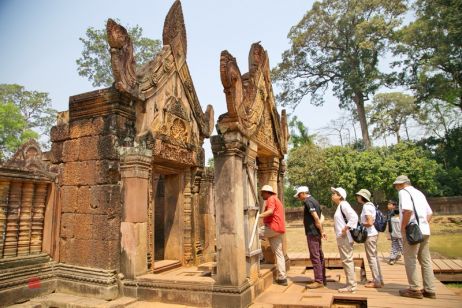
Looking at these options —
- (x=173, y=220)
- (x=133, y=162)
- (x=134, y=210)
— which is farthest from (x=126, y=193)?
(x=173, y=220)

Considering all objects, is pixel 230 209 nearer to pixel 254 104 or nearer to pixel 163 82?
pixel 254 104

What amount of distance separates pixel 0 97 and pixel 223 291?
115 feet

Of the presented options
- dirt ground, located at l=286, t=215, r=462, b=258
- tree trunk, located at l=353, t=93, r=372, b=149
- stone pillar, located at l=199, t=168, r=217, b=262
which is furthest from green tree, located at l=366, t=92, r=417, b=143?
stone pillar, located at l=199, t=168, r=217, b=262

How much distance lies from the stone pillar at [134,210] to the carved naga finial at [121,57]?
114cm

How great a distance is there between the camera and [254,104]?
599cm

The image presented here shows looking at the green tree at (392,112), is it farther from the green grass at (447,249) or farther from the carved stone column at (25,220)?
the carved stone column at (25,220)

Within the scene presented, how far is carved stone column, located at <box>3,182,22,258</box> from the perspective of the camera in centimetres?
527

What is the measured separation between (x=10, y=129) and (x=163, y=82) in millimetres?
27161

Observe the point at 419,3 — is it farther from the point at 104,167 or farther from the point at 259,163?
the point at 104,167

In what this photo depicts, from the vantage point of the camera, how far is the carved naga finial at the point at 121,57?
579 centimetres

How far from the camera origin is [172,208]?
7648 mm

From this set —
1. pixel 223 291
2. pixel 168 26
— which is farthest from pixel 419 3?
pixel 223 291

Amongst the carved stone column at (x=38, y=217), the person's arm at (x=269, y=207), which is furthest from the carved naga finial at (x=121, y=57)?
the person's arm at (x=269, y=207)

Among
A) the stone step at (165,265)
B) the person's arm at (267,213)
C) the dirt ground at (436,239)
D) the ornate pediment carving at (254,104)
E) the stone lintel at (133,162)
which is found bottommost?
the dirt ground at (436,239)
